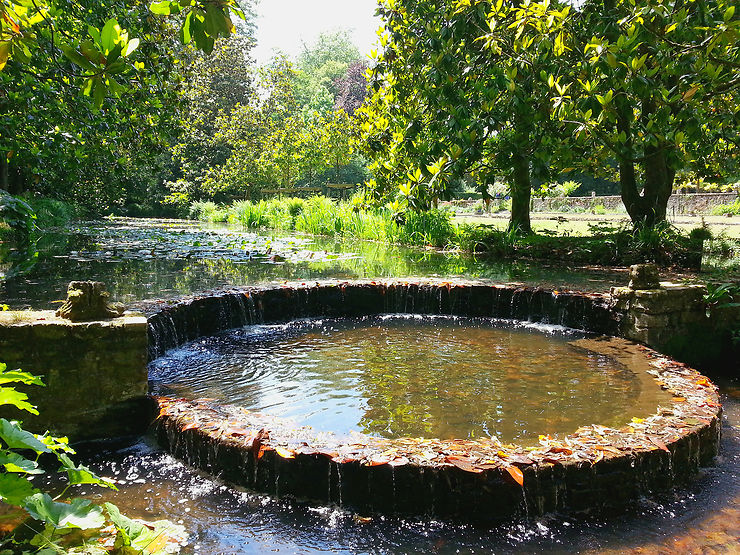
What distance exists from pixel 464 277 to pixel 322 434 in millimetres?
6220

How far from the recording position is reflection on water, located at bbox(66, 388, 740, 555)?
2822 mm

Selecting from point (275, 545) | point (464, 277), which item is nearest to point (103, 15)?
point (464, 277)

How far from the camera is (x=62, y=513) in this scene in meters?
1.78

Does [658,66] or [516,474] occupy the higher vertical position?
[658,66]

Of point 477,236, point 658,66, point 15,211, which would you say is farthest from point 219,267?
point 658,66

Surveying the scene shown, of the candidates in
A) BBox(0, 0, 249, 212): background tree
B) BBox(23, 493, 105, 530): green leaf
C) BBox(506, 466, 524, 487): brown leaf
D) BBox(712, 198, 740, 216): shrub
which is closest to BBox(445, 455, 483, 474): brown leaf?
BBox(506, 466, 524, 487): brown leaf

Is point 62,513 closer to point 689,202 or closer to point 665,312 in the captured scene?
point 665,312

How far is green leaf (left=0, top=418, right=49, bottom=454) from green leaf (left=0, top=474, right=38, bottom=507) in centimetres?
9

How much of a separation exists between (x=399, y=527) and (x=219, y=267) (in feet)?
30.1

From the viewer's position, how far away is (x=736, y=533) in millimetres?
2955

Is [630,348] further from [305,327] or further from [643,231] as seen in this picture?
[643,231]

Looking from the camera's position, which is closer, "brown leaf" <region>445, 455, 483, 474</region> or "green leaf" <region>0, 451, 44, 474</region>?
"green leaf" <region>0, 451, 44, 474</region>

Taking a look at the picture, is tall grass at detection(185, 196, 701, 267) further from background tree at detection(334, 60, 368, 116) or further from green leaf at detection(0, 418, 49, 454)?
background tree at detection(334, 60, 368, 116)

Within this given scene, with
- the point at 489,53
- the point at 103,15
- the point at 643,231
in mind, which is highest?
the point at 103,15
